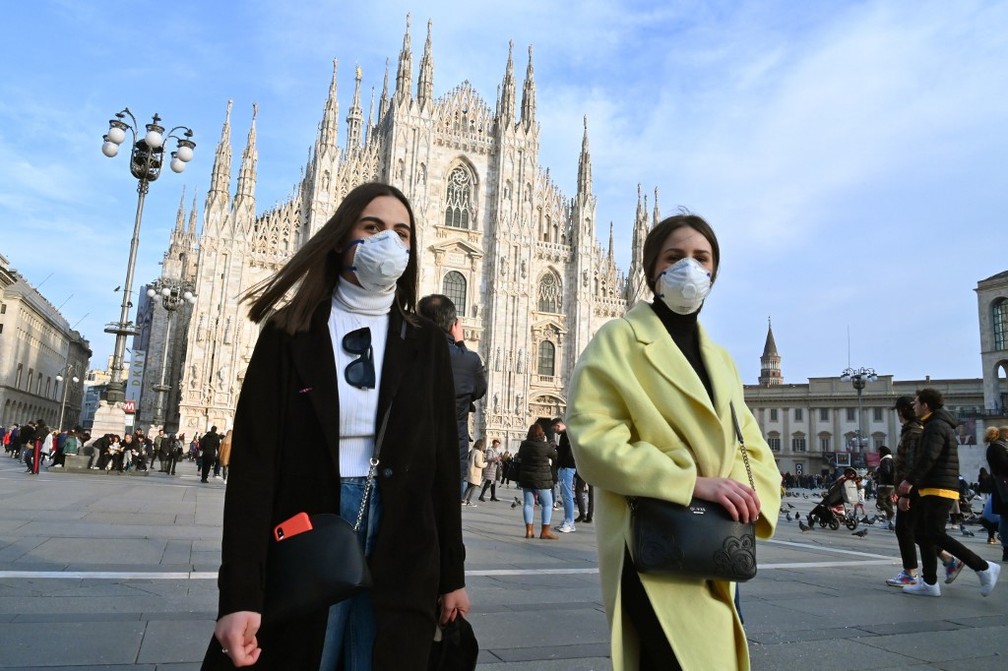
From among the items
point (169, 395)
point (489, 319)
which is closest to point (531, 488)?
point (489, 319)

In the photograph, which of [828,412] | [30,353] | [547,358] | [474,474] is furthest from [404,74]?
[828,412]

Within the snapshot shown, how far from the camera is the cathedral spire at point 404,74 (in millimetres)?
35750

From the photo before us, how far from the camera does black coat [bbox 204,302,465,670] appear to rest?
1.61m

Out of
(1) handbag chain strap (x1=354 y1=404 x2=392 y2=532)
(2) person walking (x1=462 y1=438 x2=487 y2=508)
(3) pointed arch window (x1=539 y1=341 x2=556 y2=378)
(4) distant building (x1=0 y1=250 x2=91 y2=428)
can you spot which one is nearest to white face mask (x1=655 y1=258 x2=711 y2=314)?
(1) handbag chain strap (x1=354 y1=404 x2=392 y2=532)

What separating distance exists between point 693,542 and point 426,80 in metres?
37.5

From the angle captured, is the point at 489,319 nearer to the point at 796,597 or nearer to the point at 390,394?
the point at 796,597

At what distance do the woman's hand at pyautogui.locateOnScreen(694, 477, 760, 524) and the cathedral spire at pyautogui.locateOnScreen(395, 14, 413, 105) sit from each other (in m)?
36.2

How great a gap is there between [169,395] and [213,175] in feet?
37.7

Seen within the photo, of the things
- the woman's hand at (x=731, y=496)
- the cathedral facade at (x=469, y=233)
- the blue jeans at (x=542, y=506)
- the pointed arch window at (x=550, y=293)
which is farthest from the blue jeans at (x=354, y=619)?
the pointed arch window at (x=550, y=293)

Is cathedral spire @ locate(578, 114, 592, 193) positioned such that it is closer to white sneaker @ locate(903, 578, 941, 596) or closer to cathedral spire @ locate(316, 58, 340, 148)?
cathedral spire @ locate(316, 58, 340, 148)

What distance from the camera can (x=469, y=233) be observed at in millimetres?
36906

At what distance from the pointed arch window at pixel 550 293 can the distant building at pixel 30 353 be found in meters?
29.2

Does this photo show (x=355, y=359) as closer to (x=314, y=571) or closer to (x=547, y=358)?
(x=314, y=571)

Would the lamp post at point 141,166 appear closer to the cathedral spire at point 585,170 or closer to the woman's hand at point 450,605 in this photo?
the woman's hand at point 450,605
